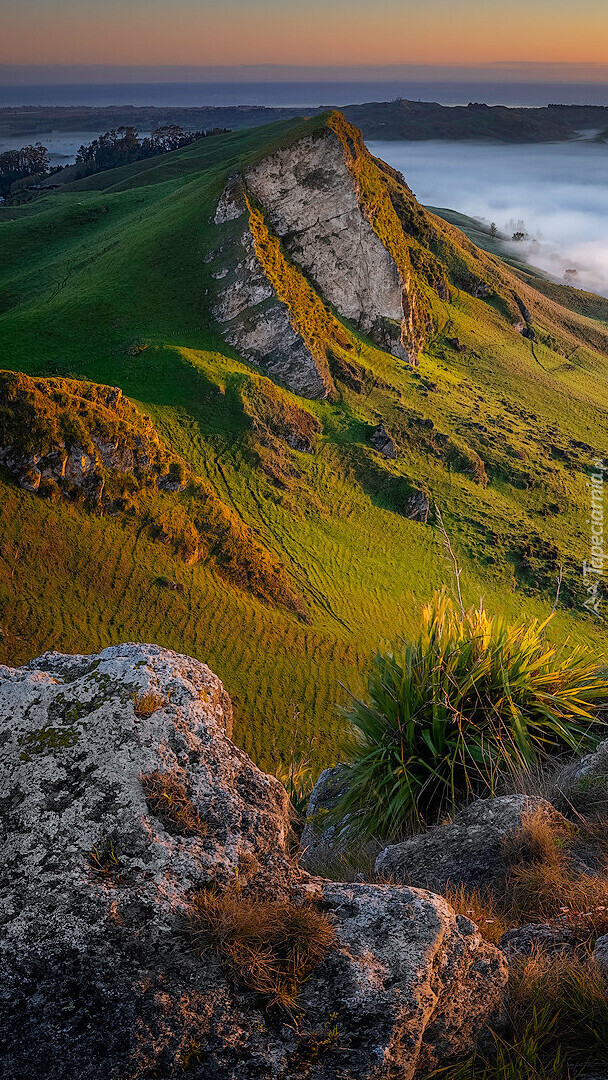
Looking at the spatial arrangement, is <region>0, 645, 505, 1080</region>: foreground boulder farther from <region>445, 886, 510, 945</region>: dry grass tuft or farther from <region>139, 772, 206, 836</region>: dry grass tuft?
<region>445, 886, 510, 945</region>: dry grass tuft

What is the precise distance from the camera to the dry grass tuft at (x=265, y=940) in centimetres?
237

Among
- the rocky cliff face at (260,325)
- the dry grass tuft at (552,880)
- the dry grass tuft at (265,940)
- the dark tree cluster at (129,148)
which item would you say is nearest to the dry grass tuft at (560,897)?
the dry grass tuft at (552,880)

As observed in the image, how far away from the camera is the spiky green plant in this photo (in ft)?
16.3

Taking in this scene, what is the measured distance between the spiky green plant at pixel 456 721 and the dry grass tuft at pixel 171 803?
2182mm

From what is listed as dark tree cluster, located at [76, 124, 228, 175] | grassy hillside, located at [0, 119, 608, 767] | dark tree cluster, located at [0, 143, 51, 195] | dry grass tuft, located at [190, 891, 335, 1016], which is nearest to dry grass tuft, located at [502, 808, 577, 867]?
dry grass tuft, located at [190, 891, 335, 1016]

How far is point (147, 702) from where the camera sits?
129 inches

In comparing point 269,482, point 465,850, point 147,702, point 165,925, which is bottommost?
point 269,482

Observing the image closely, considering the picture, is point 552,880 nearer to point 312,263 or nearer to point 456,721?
point 456,721

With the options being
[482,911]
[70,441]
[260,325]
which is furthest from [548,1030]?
[260,325]

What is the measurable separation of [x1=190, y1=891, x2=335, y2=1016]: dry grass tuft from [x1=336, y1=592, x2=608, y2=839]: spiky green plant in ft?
7.43

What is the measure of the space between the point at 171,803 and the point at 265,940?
714 mm

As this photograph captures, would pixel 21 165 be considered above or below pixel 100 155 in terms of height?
below

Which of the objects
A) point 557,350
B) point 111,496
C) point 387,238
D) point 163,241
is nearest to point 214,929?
point 111,496

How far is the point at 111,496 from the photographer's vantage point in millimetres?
28281
